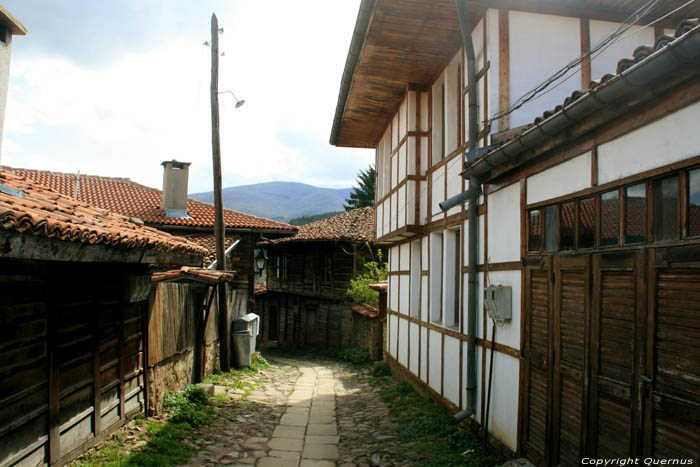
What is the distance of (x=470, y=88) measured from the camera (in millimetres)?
7000

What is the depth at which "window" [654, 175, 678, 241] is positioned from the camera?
343 cm

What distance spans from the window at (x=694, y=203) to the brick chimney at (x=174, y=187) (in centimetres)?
1825

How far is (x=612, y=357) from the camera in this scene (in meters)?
4.01

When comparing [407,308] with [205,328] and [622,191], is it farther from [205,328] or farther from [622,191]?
[622,191]

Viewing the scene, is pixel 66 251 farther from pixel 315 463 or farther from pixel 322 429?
pixel 322 429

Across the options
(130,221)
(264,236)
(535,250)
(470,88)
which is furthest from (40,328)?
(264,236)

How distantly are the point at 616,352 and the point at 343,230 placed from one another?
19.4 metres

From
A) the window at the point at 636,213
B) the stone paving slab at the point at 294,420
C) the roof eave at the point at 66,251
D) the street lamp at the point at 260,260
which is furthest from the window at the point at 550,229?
the street lamp at the point at 260,260

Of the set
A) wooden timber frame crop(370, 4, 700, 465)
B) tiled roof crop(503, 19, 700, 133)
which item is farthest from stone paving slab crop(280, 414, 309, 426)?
tiled roof crop(503, 19, 700, 133)

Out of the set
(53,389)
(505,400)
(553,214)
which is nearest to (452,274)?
(505,400)

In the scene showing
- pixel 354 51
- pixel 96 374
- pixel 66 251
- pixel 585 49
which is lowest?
pixel 96 374

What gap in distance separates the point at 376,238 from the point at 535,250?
759cm

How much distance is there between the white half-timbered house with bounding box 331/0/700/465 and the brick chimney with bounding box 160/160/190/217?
1100 centimetres

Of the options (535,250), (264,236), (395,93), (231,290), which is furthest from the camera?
(264,236)
